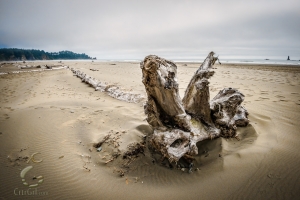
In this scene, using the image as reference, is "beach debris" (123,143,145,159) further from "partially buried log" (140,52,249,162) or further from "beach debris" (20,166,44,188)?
"beach debris" (20,166,44,188)

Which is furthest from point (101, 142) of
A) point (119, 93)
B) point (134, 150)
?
point (119, 93)

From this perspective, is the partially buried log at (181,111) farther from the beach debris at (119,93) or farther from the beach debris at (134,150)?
the beach debris at (119,93)

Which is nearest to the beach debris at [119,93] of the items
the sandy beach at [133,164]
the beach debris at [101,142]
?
the sandy beach at [133,164]

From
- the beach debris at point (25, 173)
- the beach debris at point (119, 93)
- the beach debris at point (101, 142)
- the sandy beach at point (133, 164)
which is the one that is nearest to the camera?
the sandy beach at point (133, 164)

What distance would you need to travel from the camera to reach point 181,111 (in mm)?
2582

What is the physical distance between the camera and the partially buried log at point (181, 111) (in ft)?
7.26

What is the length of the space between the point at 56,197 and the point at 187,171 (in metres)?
2.02

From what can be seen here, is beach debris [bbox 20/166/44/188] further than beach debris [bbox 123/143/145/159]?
No

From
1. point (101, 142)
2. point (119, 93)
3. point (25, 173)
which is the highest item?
point (119, 93)

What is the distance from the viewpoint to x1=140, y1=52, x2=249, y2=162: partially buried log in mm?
2213

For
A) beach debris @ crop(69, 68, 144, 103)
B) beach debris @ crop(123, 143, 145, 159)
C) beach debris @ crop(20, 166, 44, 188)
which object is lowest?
beach debris @ crop(20, 166, 44, 188)

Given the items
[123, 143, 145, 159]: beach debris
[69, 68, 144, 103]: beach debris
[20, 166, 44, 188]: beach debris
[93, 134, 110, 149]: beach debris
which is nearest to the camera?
[20, 166, 44, 188]: beach debris

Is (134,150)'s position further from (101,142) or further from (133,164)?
(101,142)

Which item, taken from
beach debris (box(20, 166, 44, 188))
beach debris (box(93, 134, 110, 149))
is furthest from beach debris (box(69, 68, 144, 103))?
beach debris (box(20, 166, 44, 188))
